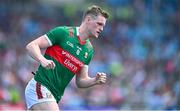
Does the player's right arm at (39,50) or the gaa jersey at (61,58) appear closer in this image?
the player's right arm at (39,50)

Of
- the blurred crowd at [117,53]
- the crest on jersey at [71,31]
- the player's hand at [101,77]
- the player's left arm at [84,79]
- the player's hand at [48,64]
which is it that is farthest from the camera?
the blurred crowd at [117,53]

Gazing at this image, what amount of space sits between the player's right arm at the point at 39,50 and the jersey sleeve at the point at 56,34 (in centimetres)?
5

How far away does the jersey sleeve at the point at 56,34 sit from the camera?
31.6 ft

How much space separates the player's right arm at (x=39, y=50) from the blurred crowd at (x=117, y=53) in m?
5.61

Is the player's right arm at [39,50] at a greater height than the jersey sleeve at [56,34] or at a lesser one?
lesser

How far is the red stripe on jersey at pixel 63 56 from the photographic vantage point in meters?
9.73

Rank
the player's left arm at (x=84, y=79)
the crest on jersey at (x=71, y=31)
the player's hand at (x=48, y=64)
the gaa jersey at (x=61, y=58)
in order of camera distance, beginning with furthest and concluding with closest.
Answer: the player's left arm at (x=84, y=79) → the crest on jersey at (x=71, y=31) → the gaa jersey at (x=61, y=58) → the player's hand at (x=48, y=64)

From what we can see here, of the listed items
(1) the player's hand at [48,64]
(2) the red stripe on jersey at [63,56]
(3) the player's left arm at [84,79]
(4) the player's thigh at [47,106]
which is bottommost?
(4) the player's thigh at [47,106]

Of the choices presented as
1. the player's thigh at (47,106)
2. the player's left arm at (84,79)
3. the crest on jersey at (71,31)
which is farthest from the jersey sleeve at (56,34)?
the player's thigh at (47,106)

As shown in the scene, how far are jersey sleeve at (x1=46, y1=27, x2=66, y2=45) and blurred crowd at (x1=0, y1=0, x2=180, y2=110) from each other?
5418mm

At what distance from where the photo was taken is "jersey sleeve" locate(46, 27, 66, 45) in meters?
9.62

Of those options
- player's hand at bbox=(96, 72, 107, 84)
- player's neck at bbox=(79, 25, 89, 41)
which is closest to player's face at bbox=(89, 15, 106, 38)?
player's neck at bbox=(79, 25, 89, 41)

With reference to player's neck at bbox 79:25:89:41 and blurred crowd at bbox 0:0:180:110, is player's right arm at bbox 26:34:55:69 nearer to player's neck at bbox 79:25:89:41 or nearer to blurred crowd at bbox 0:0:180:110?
player's neck at bbox 79:25:89:41

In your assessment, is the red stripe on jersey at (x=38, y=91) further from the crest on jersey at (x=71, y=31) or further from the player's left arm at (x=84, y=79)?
the crest on jersey at (x=71, y=31)
